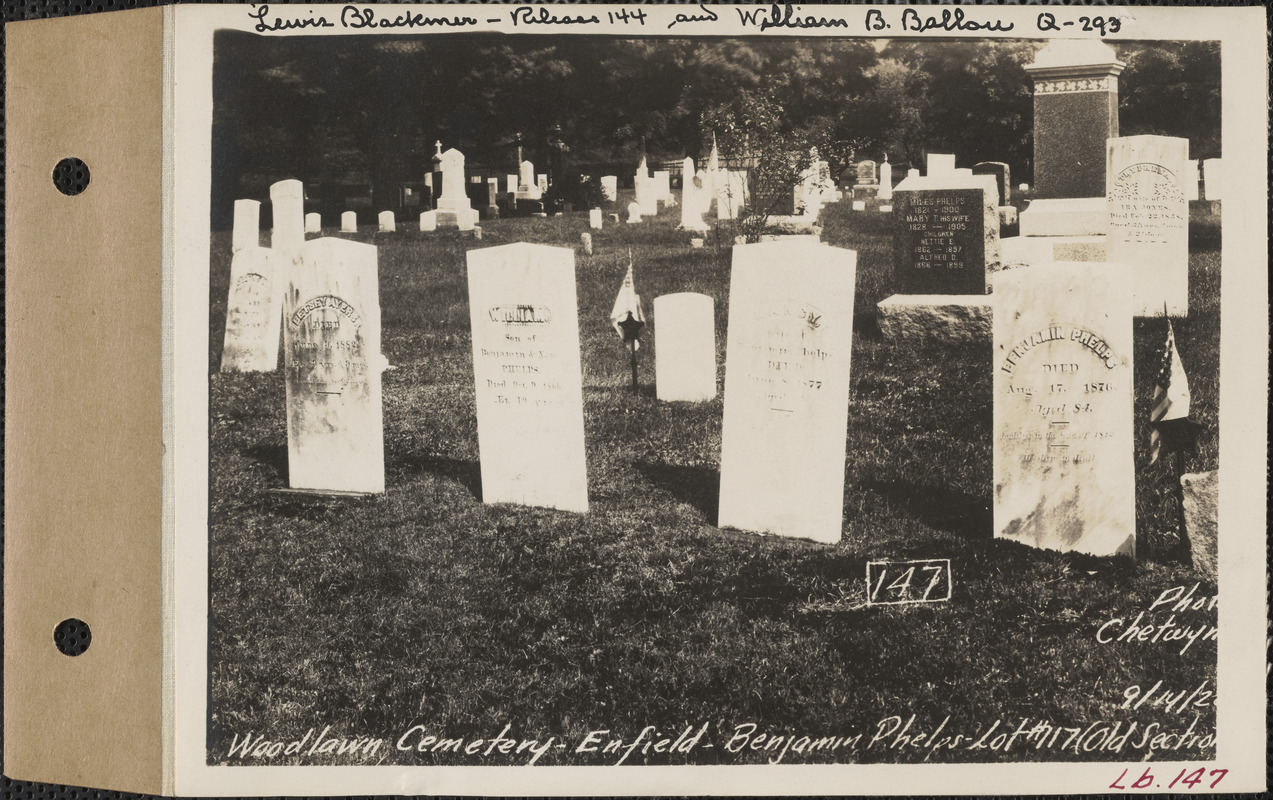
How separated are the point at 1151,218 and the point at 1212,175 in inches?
9.8

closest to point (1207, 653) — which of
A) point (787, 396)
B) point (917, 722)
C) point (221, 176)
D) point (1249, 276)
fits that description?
point (917, 722)

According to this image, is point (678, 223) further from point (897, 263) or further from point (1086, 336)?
point (1086, 336)

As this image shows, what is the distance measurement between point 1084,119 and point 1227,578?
73.2 inches

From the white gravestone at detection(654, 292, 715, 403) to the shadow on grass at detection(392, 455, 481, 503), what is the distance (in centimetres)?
81

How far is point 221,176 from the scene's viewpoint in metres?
3.72

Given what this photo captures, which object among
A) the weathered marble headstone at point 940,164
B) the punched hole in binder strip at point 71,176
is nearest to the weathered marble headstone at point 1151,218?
the weathered marble headstone at point 940,164

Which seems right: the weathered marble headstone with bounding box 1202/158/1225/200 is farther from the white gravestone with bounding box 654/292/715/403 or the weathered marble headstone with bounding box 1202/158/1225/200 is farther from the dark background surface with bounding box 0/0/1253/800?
the white gravestone with bounding box 654/292/715/403

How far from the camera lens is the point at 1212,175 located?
12.3 ft

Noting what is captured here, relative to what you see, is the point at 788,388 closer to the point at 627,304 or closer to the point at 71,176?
the point at 627,304

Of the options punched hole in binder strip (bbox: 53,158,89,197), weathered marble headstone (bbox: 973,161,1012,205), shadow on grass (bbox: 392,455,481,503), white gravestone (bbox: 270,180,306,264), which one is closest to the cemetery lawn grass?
shadow on grass (bbox: 392,455,481,503)

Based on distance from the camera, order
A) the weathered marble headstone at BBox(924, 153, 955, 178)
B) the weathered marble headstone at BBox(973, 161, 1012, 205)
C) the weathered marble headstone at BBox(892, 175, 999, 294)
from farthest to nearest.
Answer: the weathered marble headstone at BBox(892, 175, 999, 294) → the weathered marble headstone at BBox(973, 161, 1012, 205) → the weathered marble headstone at BBox(924, 153, 955, 178)

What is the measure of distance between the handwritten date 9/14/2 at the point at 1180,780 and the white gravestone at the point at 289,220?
3.68 m

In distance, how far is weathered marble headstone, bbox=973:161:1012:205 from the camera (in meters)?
4.00

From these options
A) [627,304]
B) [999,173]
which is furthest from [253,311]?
[999,173]
